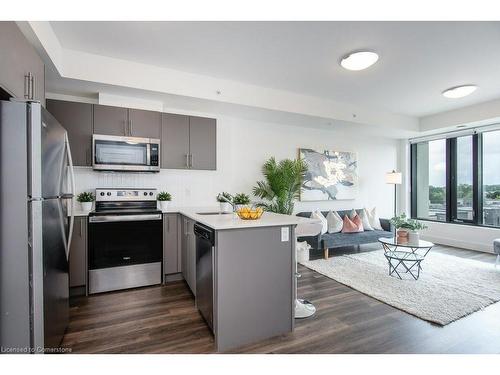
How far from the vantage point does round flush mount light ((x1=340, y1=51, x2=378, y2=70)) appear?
8.86 feet

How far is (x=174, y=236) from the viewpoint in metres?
3.25

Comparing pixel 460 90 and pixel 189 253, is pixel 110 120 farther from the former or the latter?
pixel 460 90

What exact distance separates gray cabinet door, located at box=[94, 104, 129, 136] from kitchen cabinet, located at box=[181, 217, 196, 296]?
4.57 feet

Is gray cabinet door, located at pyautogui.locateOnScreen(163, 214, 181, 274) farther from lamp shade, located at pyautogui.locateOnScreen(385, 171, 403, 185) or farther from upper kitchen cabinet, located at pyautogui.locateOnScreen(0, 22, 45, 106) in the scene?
lamp shade, located at pyautogui.locateOnScreen(385, 171, 403, 185)

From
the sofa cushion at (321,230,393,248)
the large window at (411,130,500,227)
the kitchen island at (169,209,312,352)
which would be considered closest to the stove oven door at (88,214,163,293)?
the kitchen island at (169,209,312,352)

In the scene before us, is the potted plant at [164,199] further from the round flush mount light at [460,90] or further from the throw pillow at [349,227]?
the round flush mount light at [460,90]

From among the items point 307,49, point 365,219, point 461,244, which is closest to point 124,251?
point 307,49

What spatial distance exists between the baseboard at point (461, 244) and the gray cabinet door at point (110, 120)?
20.8 feet

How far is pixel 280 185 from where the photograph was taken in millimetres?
4340

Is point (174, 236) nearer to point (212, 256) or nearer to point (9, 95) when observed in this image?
point (212, 256)

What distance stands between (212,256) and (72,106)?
255cm

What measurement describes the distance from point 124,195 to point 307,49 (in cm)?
279
